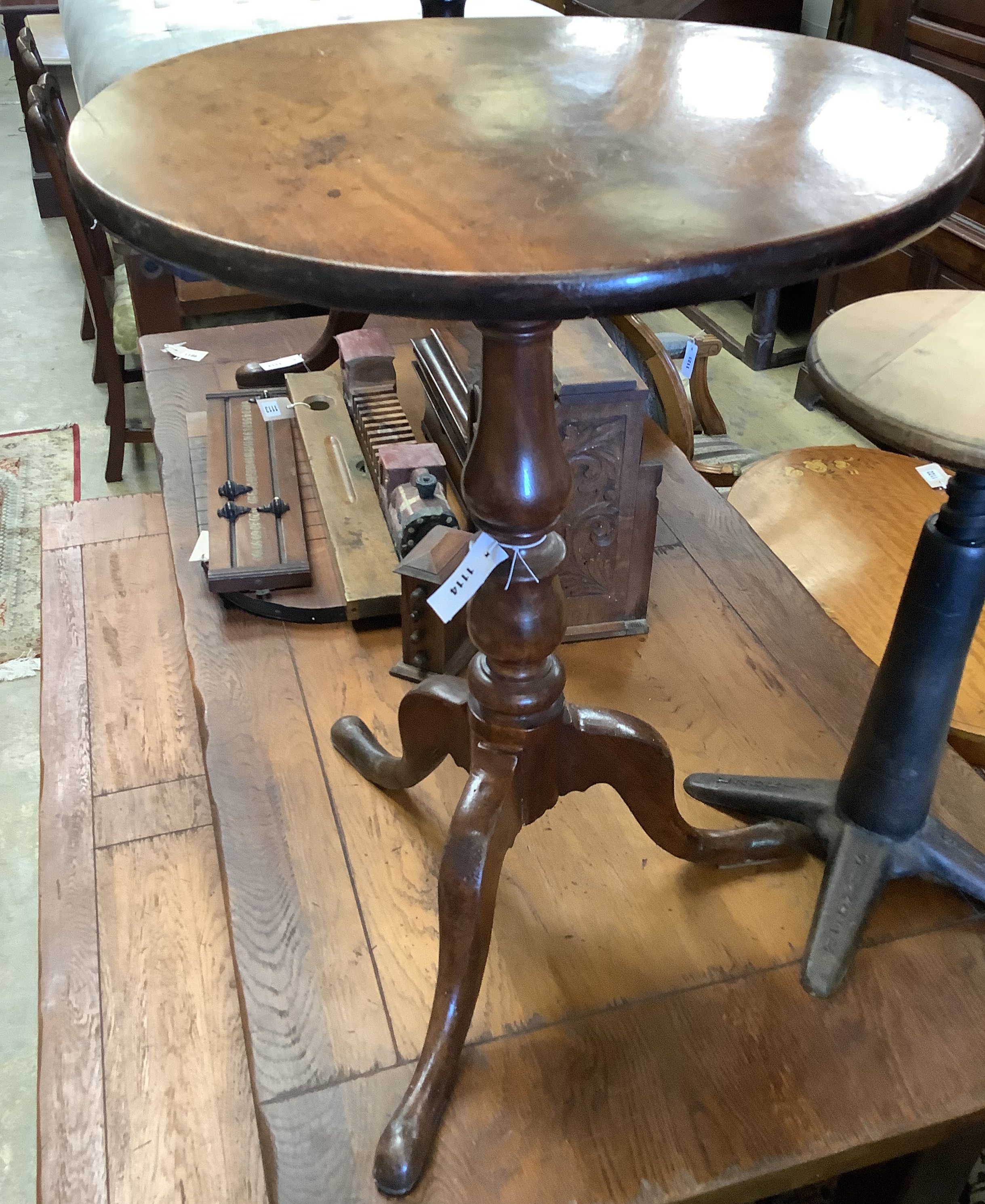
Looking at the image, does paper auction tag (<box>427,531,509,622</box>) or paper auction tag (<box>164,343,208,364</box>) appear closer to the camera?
paper auction tag (<box>427,531,509,622</box>)

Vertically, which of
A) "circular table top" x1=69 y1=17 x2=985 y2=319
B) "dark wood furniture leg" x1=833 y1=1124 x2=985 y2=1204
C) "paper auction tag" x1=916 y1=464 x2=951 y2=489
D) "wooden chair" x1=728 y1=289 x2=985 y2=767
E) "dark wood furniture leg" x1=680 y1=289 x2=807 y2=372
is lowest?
"dark wood furniture leg" x1=680 y1=289 x2=807 y2=372

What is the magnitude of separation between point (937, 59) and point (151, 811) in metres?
2.24

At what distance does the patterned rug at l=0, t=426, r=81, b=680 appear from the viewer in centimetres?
205

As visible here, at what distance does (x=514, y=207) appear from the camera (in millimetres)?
559

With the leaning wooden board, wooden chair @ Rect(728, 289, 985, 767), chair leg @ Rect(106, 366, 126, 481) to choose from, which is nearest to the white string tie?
wooden chair @ Rect(728, 289, 985, 767)

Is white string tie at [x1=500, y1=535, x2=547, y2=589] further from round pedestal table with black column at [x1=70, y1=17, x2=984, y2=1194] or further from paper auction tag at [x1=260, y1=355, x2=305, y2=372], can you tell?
paper auction tag at [x1=260, y1=355, x2=305, y2=372]

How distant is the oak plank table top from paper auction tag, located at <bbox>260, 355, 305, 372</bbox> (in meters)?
0.57

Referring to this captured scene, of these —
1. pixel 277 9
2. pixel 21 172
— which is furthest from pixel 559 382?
pixel 21 172

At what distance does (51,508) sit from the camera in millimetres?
1764

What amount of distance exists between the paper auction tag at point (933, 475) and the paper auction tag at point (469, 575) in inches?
50.7

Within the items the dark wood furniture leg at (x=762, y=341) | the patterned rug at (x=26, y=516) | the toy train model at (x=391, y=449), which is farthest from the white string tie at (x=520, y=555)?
the dark wood furniture leg at (x=762, y=341)

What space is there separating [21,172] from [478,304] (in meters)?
4.76

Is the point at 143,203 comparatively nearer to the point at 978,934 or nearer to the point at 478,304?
the point at 478,304

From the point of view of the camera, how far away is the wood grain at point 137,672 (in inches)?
52.1
